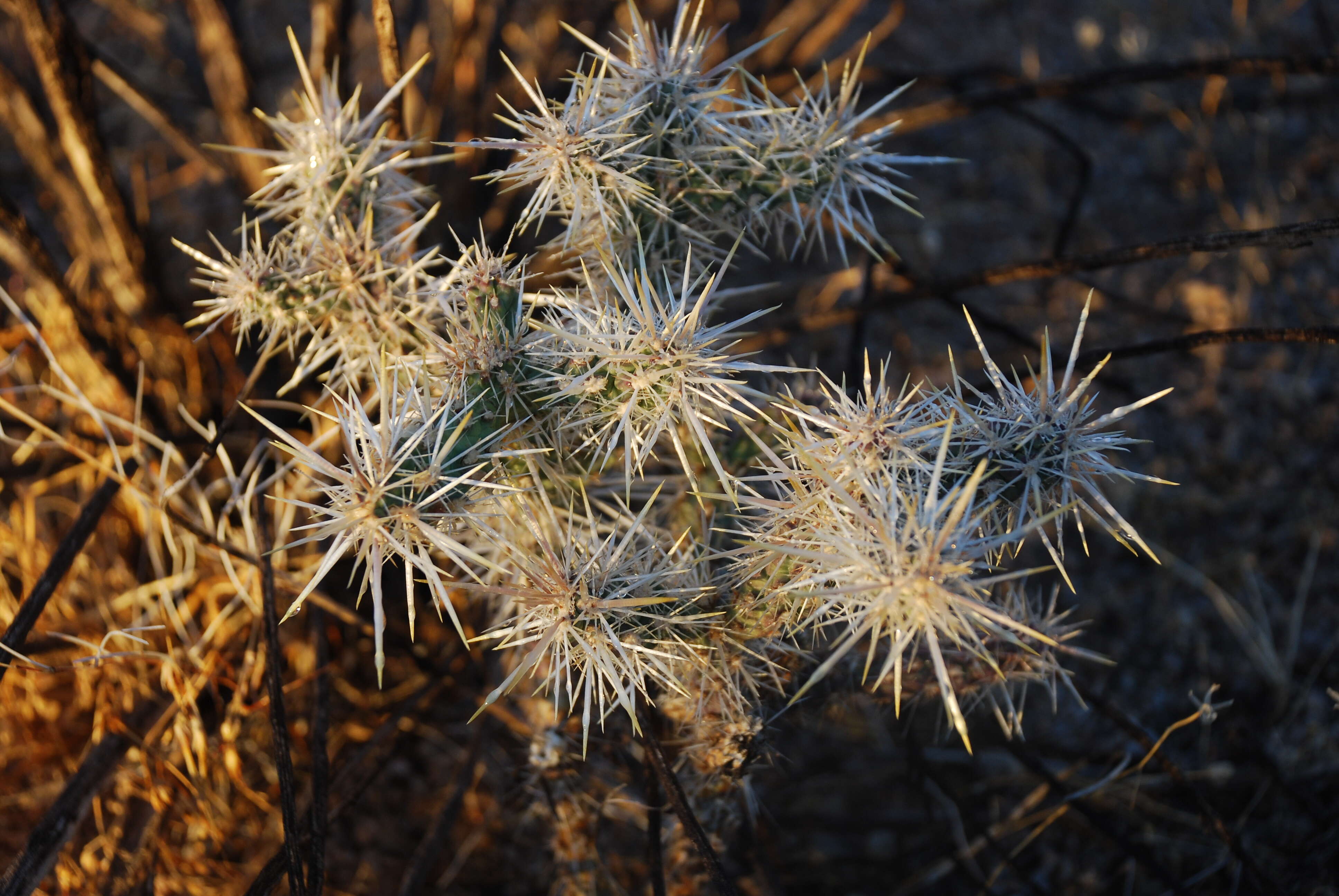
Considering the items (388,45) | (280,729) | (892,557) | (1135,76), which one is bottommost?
(280,729)

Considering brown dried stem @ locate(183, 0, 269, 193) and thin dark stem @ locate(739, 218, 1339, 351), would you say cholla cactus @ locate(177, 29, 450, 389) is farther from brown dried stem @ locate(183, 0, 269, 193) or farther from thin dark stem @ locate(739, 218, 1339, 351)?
thin dark stem @ locate(739, 218, 1339, 351)

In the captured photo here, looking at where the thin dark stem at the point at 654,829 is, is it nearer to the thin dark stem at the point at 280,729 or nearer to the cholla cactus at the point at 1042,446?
the thin dark stem at the point at 280,729

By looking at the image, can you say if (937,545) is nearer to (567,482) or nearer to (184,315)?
(567,482)

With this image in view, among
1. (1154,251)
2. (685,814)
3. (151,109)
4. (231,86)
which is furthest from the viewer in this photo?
A: (231,86)

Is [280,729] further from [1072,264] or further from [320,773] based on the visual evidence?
[1072,264]

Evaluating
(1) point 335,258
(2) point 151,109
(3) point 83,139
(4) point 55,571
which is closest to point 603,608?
(1) point 335,258

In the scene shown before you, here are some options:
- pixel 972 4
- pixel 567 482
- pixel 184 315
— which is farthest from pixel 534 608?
pixel 972 4
